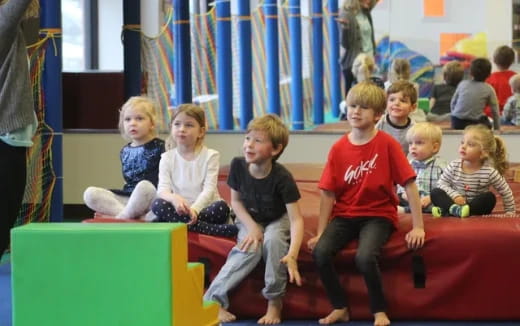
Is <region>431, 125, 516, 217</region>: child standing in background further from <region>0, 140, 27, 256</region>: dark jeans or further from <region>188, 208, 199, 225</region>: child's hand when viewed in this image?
<region>0, 140, 27, 256</region>: dark jeans

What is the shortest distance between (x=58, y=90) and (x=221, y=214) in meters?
2.37

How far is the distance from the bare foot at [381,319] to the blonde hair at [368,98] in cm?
85

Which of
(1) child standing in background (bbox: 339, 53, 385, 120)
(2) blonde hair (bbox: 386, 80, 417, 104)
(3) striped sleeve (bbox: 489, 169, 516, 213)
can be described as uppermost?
(1) child standing in background (bbox: 339, 53, 385, 120)

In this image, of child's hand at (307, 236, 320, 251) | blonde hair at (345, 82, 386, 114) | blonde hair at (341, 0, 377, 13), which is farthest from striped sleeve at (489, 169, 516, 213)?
blonde hair at (341, 0, 377, 13)

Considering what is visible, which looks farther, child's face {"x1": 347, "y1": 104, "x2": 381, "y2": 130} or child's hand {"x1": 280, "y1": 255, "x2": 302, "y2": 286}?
child's face {"x1": 347, "y1": 104, "x2": 381, "y2": 130}

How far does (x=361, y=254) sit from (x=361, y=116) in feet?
1.95

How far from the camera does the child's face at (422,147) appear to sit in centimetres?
428

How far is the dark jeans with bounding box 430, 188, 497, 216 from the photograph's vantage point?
13.3 ft

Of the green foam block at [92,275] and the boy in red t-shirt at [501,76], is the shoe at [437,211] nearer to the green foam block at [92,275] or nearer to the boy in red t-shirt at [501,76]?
the green foam block at [92,275]

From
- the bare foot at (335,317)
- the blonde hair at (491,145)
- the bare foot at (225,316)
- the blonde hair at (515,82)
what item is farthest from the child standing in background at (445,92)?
the bare foot at (225,316)

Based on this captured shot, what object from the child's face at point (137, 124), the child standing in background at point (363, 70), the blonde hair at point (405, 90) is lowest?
the child's face at point (137, 124)

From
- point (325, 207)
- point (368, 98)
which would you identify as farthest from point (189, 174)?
point (368, 98)

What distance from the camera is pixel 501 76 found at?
6.55 m

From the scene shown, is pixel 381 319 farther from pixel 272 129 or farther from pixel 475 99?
pixel 475 99
